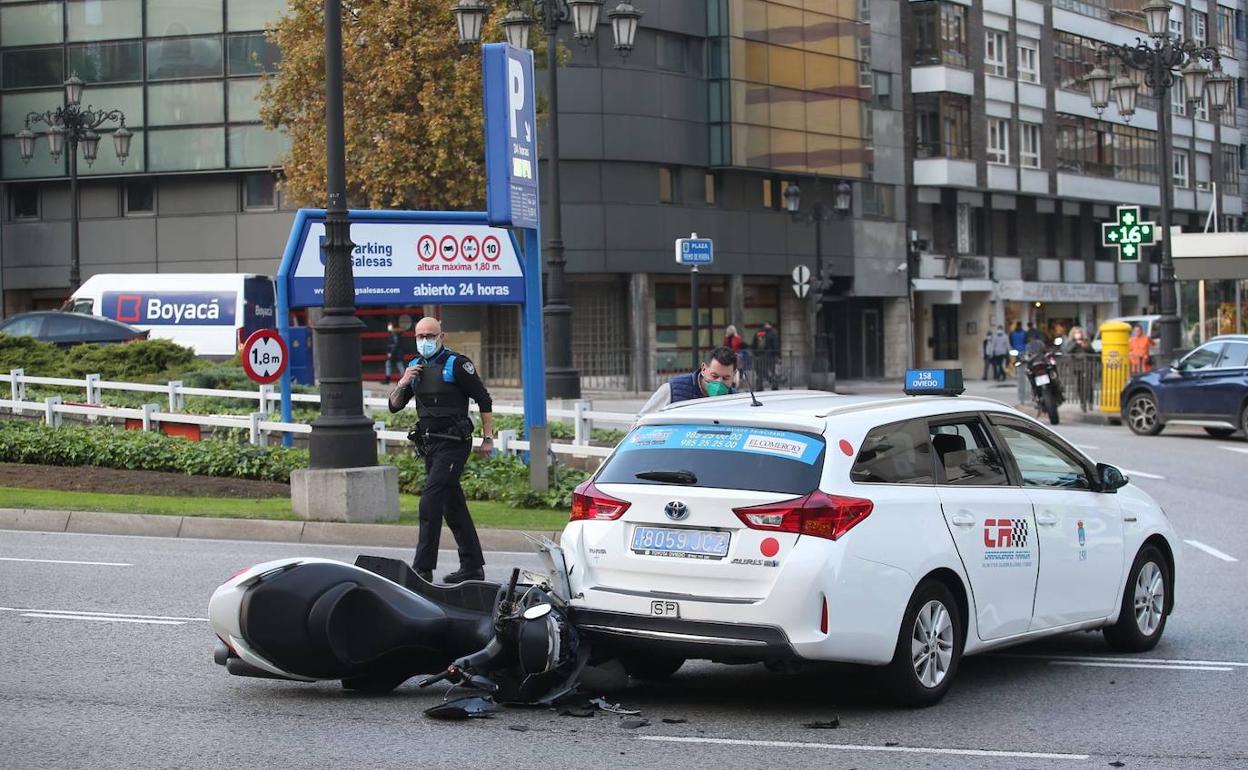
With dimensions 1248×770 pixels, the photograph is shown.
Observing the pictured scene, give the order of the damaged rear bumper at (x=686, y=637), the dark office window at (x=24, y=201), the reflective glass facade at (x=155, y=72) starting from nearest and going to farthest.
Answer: the damaged rear bumper at (x=686, y=637), the reflective glass facade at (x=155, y=72), the dark office window at (x=24, y=201)

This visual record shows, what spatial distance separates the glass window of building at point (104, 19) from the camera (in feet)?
165

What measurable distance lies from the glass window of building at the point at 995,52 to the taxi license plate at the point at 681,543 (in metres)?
56.9

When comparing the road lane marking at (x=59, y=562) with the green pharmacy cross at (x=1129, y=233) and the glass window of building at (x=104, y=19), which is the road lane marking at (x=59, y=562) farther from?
the glass window of building at (x=104, y=19)

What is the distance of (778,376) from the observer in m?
45.6

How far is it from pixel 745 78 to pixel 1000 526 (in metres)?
43.3

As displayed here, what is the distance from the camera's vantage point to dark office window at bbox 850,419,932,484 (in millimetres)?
8219

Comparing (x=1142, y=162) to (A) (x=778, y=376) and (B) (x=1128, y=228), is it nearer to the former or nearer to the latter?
(A) (x=778, y=376)

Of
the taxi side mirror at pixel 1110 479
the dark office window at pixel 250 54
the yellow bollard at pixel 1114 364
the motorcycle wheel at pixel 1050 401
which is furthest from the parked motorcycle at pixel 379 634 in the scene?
the dark office window at pixel 250 54

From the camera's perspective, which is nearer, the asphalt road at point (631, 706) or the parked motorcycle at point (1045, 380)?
the asphalt road at point (631, 706)

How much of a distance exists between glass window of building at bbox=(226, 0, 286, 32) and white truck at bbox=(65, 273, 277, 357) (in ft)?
38.1

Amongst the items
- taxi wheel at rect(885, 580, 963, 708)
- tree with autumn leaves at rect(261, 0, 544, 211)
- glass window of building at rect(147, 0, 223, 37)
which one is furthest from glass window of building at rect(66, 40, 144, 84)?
taxi wheel at rect(885, 580, 963, 708)

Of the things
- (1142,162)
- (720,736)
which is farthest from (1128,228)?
(1142,162)

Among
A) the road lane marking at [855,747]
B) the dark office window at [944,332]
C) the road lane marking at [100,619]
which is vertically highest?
the dark office window at [944,332]

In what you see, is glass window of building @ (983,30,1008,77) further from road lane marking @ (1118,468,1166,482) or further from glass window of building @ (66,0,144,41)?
road lane marking @ (1118,468,1166,482)
